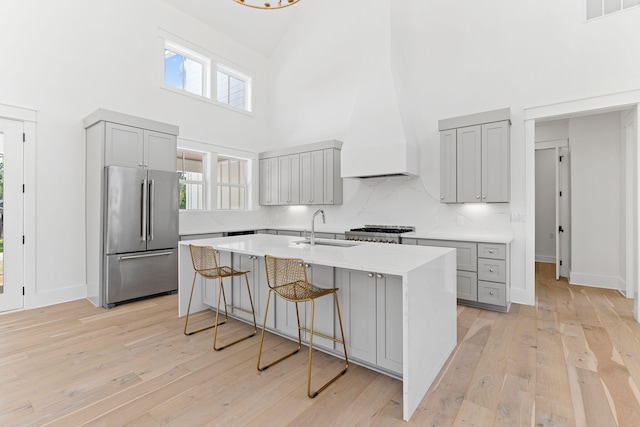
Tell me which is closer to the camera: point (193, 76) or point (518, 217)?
point (518, 217)

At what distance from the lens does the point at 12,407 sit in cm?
203

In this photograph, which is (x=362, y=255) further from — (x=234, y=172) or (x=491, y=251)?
(x=234, y=172)

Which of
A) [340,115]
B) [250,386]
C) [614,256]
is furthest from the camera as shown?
[340,115]

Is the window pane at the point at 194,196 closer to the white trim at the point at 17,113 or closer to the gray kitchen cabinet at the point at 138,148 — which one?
the gray kitchen cabinet at the point at 138,148

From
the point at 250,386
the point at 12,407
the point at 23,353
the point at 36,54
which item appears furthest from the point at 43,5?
the point at 250,386

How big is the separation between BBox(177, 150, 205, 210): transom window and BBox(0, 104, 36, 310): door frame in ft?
6.45

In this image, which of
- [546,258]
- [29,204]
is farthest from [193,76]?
[546,258]

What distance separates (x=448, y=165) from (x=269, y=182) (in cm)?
359

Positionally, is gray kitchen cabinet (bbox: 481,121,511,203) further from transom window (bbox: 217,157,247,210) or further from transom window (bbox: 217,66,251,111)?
transom window (bbox: 217,66,251,111)

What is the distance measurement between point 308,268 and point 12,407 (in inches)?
83.1

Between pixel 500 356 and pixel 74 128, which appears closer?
pixel 500 356

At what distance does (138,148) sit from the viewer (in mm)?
4387

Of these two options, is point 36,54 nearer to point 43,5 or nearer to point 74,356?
point 43,5

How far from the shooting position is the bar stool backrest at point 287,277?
230 cm
